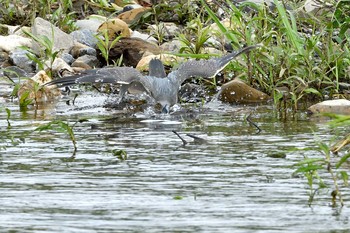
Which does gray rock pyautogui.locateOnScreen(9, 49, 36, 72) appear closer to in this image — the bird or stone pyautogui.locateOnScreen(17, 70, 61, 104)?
stone pyautogui.locateOnScreen(17, 70, 61, 104)

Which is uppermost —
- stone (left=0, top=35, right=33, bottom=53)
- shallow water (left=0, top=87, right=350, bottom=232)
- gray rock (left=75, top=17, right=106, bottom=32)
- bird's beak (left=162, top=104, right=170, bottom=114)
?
gray rock (left=75, top=17, right=106, bottom=32)

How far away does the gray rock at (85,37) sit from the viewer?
12719 mm

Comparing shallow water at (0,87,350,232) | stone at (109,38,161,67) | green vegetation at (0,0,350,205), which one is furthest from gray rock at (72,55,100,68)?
shallow water at (0,87,350,232)

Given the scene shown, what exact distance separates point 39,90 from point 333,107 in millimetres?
2986

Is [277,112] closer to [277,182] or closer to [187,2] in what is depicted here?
→ [277,182]

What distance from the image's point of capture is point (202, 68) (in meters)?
9.81

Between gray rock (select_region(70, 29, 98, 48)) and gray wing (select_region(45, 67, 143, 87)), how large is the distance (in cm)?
292

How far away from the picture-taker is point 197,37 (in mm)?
10469

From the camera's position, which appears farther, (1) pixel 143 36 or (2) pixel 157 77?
(1) pixel 143 36

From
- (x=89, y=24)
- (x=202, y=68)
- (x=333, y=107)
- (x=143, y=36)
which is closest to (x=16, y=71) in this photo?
(x=143, y=36)

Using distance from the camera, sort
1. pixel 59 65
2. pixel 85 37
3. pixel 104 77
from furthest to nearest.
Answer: pixel 85 37 < pixel 59 65 < pixel 104 77

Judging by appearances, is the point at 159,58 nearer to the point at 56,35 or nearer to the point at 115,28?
the point at 115,28

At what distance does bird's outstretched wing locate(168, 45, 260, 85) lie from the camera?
966cm

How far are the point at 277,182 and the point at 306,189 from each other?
254 mm
